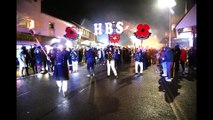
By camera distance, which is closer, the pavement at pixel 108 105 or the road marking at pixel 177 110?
the road marking at pixel 177 110

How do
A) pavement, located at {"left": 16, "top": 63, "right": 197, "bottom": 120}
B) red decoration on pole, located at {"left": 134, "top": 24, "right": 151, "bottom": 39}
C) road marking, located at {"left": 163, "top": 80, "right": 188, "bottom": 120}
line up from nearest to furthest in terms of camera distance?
road marking, located at {"left": 163, "top": 80, "right": 188, "bottom": 120}, pavement, located at {"left": 16, "top": 63, "right": 197, "bottom": 120}, red decoration on pole, located at {"left": 134, "top": 24, "right": 151, "bottom": 39}

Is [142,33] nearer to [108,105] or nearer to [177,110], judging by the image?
[108,105]

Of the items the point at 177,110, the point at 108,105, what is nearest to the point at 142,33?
the point at 108,105

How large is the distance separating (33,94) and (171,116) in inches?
221

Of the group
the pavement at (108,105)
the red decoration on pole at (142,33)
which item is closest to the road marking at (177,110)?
the pavement at (108,105)

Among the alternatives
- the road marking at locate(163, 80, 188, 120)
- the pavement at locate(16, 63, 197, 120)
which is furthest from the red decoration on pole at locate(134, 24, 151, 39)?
the road marking at locate(163, 80, 188, 120)

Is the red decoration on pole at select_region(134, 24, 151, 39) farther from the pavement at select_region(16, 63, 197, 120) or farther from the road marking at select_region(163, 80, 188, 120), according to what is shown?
Result: the road marking at select_region(163, 80, 188, 120)

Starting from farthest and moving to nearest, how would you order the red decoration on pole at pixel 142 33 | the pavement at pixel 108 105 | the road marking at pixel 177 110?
the red decoration on pole at pixel 142 33
the pavement at pixel 108 105
the road marking at pixel 177 110

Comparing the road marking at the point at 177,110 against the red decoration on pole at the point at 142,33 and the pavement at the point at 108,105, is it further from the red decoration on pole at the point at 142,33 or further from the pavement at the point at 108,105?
the red decoration on pole at the point at 142,33

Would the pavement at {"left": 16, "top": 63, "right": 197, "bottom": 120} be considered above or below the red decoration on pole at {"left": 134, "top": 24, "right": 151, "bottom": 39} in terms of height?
below

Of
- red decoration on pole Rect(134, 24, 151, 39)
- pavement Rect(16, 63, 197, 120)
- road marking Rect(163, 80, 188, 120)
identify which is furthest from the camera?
red decoration on pole Rect(134, 24, 151, 39)

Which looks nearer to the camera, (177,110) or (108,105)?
(177,110)
